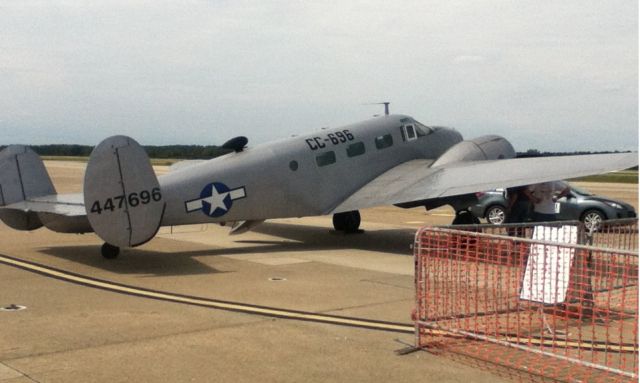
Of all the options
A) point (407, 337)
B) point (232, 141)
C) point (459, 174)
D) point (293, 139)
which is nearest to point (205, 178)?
point (232, 141)

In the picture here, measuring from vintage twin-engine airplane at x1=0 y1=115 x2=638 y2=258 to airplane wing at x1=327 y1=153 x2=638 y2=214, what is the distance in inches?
1.3

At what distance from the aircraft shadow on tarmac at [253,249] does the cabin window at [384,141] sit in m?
2.71

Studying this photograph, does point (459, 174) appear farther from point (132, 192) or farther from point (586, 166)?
point (132, 192)

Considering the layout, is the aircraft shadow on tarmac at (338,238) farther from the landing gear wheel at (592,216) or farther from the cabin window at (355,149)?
the landing gear wheel at (592,216)

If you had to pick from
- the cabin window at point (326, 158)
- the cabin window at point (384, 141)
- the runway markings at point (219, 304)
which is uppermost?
the cabin window at point (384, 141)

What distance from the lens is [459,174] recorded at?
60.5 ft

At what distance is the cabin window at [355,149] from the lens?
19969 millimetres

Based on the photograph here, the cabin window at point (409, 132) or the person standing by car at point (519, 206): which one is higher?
the cabin window at point (409, 132)


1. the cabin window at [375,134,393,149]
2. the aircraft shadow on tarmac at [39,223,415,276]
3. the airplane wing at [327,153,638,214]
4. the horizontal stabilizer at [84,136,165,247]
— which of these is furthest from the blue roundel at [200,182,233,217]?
the cabin window at [375,134,393,149]

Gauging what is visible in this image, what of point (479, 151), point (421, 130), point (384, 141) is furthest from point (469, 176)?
point (421, 130)

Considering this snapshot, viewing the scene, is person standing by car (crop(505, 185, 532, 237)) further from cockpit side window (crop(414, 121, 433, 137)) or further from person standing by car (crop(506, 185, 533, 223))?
cockpit side window (crop(414, 121, 433, 137))

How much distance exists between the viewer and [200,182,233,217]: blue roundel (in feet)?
54.7

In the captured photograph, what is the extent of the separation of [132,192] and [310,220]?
12565 millimetres

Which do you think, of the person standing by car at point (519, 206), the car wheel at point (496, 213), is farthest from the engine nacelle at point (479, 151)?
the car wheel at point (496, 213)
